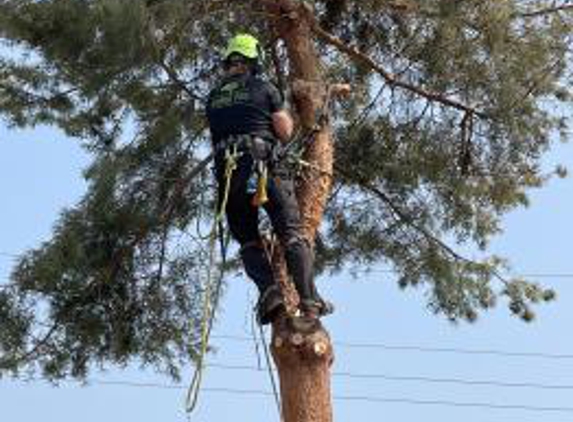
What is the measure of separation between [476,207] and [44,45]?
3034 mm

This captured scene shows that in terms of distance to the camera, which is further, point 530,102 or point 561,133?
point 561,133

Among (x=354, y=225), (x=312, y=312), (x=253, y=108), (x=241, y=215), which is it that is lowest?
(x=312, y=312)

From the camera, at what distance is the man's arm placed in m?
5.56

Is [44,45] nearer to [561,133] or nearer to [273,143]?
[273,143]

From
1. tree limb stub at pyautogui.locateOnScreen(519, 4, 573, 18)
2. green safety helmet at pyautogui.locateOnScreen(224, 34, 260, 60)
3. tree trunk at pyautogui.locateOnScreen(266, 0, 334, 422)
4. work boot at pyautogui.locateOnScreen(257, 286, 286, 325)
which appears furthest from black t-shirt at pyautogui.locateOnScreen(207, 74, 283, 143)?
tree limb stub at pyautogui.locateOnScreen(519, 4, 573, 18)

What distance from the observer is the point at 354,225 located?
27.5ft

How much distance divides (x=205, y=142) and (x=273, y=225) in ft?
8.03

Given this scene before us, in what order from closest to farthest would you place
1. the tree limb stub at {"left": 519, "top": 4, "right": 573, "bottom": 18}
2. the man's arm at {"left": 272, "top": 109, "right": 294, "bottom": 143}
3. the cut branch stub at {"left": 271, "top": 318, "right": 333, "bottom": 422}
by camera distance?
1. the cut branch stub at {"left": 271, "top": 318, "right": 333, "bottom": 422}
2. the man's arm at {"left": 272, "top": 109, "right": 294, "bottom": 143}
3. the tree limb stub at {"left": 519, "top": 4, "right": 573, "bottom": 18}

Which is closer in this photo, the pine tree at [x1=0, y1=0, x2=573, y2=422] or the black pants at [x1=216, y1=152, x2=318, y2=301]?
the black pants at [x1=216, y1=152, x2=318, y2=301]

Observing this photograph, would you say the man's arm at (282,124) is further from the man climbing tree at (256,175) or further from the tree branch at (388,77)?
the tree branch at (388,77)

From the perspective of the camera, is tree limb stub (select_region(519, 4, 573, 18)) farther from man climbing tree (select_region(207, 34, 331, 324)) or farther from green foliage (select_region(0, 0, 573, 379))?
man climbing tree (select_region(207, 34, 331, 324))

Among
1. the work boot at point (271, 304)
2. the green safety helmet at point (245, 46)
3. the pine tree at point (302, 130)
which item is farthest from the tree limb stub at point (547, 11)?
the work boot at point (271, 304)

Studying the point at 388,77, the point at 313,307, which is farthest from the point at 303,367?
the point at 388,77

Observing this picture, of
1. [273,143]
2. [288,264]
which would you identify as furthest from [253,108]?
[288,264]
